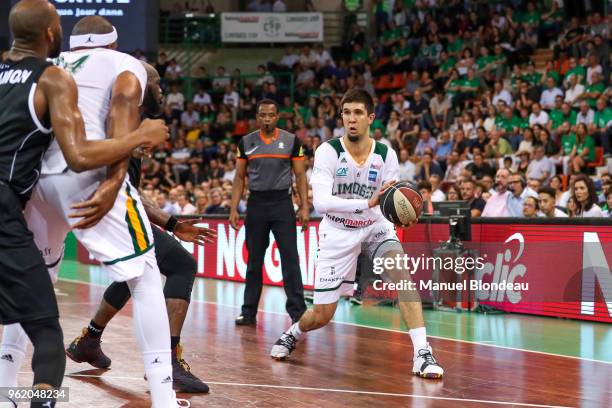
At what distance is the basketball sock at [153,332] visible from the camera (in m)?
4.51

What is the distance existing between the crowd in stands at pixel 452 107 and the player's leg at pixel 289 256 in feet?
11.6

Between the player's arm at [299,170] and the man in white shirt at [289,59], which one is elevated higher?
the man in white shirt at [289,59]

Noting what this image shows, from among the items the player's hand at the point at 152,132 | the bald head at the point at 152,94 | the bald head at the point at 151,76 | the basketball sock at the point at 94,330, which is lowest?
the basketball sock at the point at 94,330

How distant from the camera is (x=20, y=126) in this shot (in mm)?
4016

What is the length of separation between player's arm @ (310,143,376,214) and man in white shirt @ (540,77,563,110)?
11.4 m

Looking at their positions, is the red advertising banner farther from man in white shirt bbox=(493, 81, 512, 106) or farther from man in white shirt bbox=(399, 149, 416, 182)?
man in white shirt bbox=(493, 81, 512, 106)

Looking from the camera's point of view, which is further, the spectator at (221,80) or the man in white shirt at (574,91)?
the spectator at (221,80)

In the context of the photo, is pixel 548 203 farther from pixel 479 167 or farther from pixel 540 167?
pixel 479 167

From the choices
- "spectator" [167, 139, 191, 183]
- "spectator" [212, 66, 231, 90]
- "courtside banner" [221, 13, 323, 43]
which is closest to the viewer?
"spectator" [167, 139, 191, 183]

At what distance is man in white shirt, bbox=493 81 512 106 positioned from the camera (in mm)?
18094

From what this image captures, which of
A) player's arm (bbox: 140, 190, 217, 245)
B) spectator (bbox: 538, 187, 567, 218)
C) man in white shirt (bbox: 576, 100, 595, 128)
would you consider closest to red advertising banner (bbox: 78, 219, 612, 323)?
spectator (bbox: 538, 187, 567, 218)

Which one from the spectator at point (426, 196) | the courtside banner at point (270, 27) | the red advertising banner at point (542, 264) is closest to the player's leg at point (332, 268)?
the red advertising banner at point (542, 264)

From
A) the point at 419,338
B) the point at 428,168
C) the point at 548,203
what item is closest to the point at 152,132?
the point at 419,338

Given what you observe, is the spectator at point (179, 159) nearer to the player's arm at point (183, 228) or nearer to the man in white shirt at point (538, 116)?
the man in white shirt at point (538, 116)
